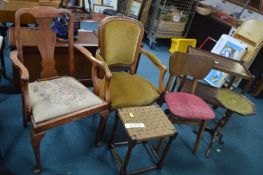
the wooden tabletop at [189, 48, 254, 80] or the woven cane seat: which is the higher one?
the wooden tabletop at [189, 48, 254, 80]

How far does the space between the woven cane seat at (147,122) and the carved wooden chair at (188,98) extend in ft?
0.46

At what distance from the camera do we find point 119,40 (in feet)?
5.98

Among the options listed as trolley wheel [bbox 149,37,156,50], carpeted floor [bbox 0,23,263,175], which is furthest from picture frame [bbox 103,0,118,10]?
carpeted floor [bbox 0,23,263,175]

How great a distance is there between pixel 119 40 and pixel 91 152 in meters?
0.94

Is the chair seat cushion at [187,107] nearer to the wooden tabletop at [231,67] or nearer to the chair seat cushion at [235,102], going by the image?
the chair seat cushion at [235,102]

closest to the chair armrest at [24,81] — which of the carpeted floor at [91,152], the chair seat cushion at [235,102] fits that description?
the carpeted floor at [91,152]

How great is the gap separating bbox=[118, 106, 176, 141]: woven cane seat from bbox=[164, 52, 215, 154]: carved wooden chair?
0.46ft

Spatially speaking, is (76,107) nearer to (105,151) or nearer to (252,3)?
(105,151)

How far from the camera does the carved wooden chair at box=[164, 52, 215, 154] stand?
5.39ft

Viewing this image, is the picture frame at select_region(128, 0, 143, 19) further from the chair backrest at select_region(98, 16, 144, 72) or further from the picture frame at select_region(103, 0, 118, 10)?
the chair backrest at select_region(98, 16, 144, 72)

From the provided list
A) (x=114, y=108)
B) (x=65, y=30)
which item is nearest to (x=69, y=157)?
(x=114, y=108)

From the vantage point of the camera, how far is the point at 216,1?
13.8ft

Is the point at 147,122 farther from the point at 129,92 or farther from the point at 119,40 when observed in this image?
the point at 119,40

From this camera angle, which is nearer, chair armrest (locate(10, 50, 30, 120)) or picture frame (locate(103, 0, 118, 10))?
chair armrest (locate(10, 50, 30, 120))
